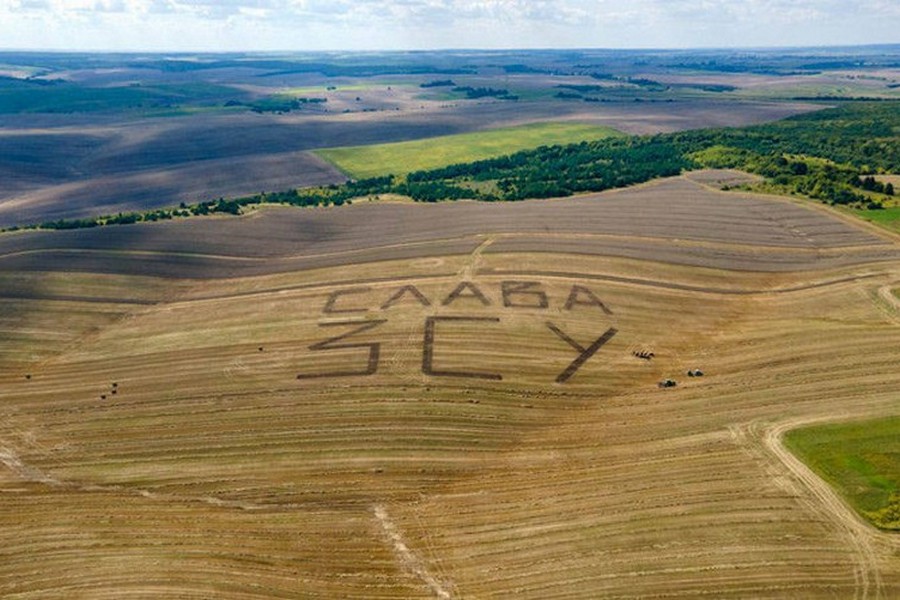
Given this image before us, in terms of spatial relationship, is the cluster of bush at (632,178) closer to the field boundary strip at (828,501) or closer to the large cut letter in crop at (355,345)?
the large cut letter in crop at (355,345)

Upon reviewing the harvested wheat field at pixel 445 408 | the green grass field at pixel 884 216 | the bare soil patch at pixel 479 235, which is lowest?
the harvested wheat field at pixel 445 408

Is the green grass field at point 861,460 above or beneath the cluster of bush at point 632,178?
beneath

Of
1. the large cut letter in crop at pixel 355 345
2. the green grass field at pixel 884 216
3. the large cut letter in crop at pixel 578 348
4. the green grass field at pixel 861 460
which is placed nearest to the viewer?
the green grass field at pixel 861 460

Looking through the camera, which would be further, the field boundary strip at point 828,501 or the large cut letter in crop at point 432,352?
the large cut letter in crop at point 432,352

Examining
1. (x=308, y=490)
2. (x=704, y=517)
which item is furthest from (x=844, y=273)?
(x=308, y=490)

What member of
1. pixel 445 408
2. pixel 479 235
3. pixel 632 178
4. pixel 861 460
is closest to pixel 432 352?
pixel 445 408

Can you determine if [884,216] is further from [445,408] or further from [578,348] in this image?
[445,408]

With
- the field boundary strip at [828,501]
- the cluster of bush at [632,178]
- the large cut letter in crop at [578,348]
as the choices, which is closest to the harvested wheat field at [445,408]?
the field boundary strip at [828,501]

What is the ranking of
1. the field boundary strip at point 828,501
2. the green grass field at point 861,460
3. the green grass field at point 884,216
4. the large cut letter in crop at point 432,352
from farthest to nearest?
the green grass field at point 884,216
the large cut letter in crop at point 432,352
the green grass field at point 861,460
the field boundary strip at point 828,501
